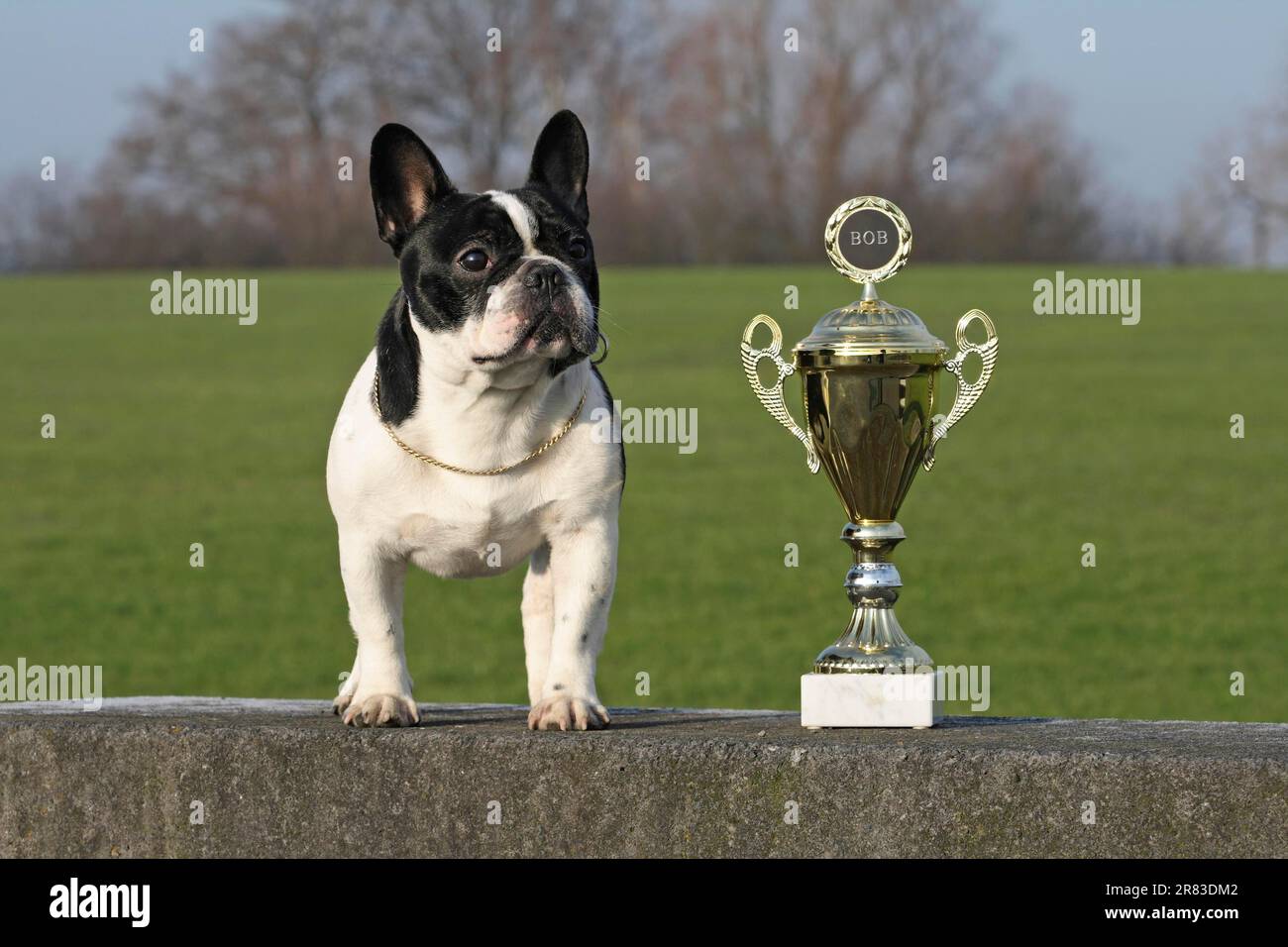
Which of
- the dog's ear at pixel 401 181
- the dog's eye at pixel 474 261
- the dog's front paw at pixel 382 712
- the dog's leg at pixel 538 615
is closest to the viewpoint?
the dog's eye at pixel 474 261

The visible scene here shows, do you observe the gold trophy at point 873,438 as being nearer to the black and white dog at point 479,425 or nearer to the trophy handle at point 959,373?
the trophy handle at point 959,373

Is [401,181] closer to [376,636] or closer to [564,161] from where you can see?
[564,161]

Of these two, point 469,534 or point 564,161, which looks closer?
point 469,534

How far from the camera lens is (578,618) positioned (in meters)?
5.03

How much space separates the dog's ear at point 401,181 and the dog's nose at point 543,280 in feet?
1.57

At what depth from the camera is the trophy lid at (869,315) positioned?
501 centimetres

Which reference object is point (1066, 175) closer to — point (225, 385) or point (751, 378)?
point (225, 385)

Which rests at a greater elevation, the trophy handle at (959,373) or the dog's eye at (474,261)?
the dog's eye at (474,261)

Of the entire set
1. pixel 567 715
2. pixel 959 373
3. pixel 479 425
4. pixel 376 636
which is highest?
pixel 959 373

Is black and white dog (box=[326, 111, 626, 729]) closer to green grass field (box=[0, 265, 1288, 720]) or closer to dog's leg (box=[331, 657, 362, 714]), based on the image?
dog's leg (box=[331, 657, 362, 714])

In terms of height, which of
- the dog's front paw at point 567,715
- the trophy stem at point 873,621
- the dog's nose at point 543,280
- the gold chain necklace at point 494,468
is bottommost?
the dog's front paw at point 567,715

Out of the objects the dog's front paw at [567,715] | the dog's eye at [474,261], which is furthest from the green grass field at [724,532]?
the dog's eye at [474,261]

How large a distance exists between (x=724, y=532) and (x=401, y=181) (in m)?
14.5

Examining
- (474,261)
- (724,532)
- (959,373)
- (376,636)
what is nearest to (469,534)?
(376,636)
